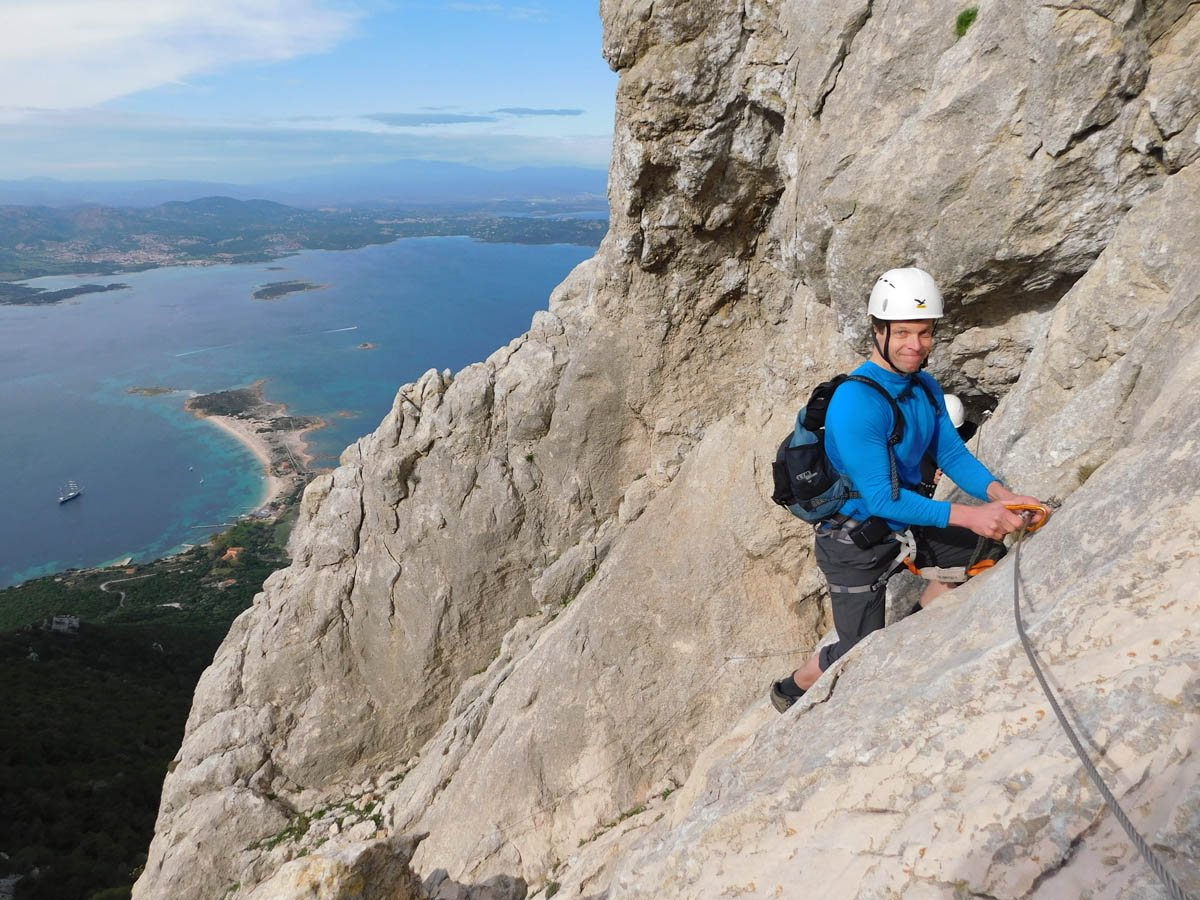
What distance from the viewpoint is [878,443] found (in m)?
4.84

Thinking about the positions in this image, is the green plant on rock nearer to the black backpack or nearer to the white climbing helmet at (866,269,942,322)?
the white climbing helmet at (866,269,942,322)

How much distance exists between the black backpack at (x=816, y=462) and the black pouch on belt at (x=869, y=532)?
273 mm

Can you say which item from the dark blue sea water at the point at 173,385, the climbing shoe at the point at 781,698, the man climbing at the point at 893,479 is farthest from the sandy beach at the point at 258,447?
the man climbing at the point at 893,479

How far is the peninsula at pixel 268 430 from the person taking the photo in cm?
9950

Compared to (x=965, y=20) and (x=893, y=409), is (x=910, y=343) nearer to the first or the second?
(x=893, y=409)

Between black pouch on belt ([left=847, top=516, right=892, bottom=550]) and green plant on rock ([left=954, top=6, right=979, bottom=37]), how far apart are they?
5788 mm

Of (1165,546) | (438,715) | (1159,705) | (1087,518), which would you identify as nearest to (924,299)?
(1087,518)

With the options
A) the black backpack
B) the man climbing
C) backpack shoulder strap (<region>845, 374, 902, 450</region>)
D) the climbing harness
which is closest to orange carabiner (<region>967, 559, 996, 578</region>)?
the man climbing

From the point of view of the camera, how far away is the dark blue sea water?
99.2 m

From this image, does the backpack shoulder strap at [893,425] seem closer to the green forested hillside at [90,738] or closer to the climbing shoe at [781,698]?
the climbing shoe at [781,698]

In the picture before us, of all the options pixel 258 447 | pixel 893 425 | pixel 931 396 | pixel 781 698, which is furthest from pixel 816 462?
pixel 258 447

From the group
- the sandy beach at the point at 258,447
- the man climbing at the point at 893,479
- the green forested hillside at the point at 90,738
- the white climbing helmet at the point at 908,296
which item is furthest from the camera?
the sandy beach at the point at 258,447

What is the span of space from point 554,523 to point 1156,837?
13.8 metres

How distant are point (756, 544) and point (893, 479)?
6.22m
